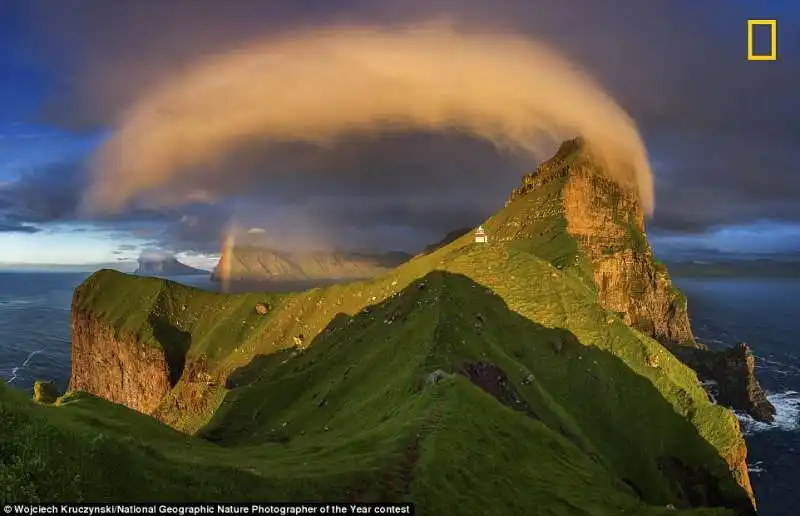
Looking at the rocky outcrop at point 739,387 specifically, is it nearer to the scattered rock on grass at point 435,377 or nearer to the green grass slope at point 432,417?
the green grass slope at point 432,417

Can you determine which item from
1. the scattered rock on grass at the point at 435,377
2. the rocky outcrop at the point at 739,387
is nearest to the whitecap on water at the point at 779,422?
the rocky outcrop at the point at 739,387

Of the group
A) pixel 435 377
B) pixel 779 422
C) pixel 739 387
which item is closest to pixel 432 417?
pixel 435 377

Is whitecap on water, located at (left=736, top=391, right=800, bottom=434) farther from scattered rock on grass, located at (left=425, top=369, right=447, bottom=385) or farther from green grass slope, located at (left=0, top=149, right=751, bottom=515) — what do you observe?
scattered rock on grass, located at (left=425, top=369, right=447, bottom=385)

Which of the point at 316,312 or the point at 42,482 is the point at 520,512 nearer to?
the point at 42,482

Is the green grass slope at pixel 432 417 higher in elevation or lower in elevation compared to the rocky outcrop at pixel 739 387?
higher

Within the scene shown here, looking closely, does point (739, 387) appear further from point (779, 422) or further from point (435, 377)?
point (435, 377)

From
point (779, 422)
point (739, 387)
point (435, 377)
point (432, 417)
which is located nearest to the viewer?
point (432, 417)

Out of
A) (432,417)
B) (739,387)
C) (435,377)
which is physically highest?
(435,377)

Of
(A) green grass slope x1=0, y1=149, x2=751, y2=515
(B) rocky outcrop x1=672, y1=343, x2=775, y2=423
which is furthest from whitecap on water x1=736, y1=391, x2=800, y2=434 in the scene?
(A) green grass slope x1=0, y1=149, x2=751, y2=515

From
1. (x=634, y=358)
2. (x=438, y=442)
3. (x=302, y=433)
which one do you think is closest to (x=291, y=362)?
(x=302, y=433)

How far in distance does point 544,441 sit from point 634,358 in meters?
64.5

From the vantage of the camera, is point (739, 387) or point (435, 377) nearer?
point (435, 377)

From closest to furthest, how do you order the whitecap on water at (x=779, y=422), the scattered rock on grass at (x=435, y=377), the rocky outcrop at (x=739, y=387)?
the scattered rock on grass at (x=435, y=377)
the whitecap on water at (x=779, y=422)
the rocky outcrop at (x=739, y=387)

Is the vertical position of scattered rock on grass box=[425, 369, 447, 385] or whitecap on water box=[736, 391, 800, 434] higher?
scattered rock on grass box=[425, 369, 447, 385]
